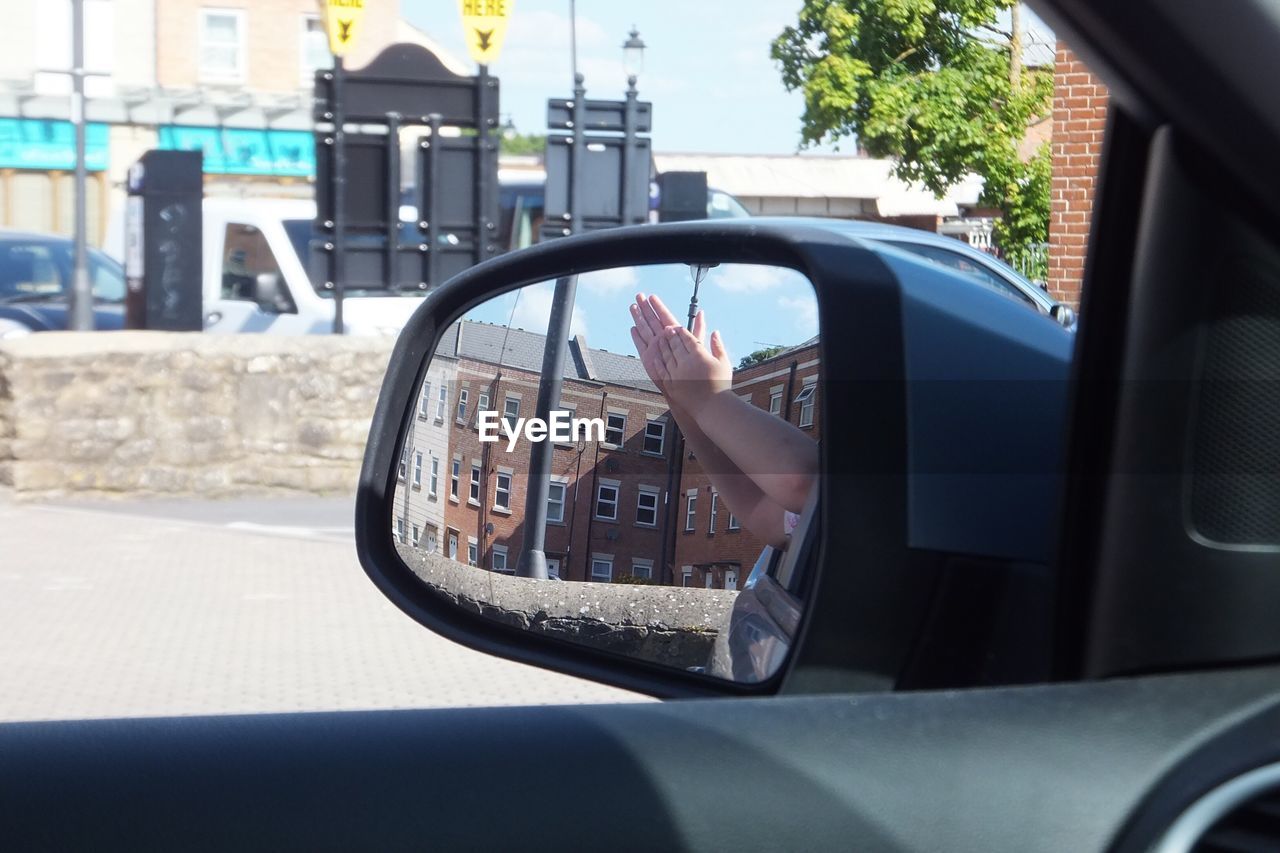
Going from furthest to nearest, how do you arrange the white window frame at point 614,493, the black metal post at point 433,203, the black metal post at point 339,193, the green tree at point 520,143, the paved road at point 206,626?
the green tree at point 520,143, the black metal post at point 433,203, the black metal post at point 339,193, the paved road at point 206,626, the white window frame at point 614,493

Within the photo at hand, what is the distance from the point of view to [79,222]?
12367 millimetres

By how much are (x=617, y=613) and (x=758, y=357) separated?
312 mm

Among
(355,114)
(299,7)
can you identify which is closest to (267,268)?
(355,114)

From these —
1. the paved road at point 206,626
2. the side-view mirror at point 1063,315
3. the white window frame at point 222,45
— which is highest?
the white window frame at point 222,45

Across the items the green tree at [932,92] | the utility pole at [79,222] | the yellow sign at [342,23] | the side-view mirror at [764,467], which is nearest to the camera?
the side-view mirror at [764,467]

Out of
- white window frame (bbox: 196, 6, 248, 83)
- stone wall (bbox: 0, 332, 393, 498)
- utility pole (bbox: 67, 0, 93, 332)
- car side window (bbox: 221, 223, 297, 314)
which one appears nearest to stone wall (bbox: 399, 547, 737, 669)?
stone wall (bbox: 0, 332, 393, 498)

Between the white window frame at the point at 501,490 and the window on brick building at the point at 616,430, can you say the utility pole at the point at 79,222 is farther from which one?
the window on brick building at the point at 616,430

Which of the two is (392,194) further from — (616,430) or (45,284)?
(616,430)

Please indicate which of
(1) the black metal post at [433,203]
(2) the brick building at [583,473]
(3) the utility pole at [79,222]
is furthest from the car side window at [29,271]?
(2) the brick building at [583,473]

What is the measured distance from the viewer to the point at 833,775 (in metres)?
1.15

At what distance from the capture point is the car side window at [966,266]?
1414mm

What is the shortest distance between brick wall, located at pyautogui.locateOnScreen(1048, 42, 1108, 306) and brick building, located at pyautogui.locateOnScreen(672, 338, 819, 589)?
260 mm

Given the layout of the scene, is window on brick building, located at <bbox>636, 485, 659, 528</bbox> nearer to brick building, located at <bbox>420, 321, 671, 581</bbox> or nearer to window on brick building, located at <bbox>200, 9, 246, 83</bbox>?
brick building, located at <bbox>420, 321, 671, 581</bbox>

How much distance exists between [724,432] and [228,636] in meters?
4.77
